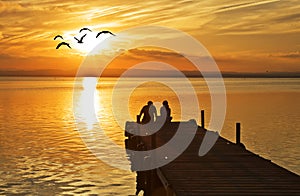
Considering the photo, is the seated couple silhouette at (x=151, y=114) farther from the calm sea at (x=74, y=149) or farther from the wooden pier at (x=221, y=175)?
the wooden pier at (x=221, y=175)

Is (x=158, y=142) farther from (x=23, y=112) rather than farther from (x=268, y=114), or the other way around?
(x=23, y=112)

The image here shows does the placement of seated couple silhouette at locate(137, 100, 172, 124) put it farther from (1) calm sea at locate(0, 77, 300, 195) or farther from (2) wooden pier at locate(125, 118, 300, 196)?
(2) wooden pier at locate(125, 118, 300, 196)

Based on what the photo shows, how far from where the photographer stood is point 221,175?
600 inches

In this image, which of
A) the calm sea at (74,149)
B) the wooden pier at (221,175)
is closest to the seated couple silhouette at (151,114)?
the calm sea at (74,149)

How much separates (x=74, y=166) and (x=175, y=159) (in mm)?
13020

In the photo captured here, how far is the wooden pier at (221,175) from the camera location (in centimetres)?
1323

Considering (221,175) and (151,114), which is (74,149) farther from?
(221,175)

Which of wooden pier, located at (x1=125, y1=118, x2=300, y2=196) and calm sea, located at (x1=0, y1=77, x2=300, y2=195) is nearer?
wooden pier, located at (x1=125, y1=118, x2=300, y2=196)

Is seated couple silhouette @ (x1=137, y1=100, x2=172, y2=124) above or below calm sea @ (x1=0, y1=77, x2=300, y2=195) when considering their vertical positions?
above

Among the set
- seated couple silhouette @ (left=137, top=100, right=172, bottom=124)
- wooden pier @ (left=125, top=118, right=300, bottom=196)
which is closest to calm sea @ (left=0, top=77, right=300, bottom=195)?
seated couple silhouette @ (left=137, top=100, right=172, bottom=124)

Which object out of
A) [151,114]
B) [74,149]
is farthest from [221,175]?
[74,149]

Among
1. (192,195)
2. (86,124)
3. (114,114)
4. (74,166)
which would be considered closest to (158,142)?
(74,166)

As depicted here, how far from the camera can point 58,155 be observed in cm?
3306

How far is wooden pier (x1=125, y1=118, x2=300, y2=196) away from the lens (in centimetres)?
1323
